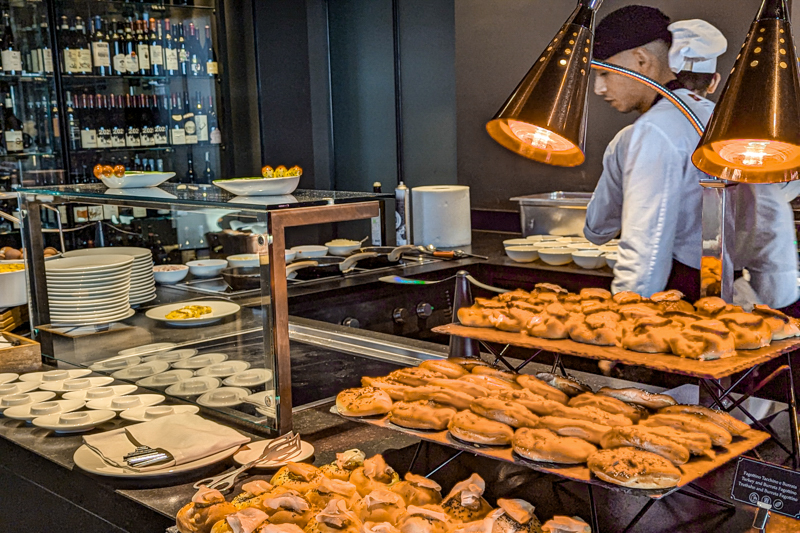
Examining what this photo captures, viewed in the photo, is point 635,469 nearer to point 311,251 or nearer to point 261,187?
point 261,187

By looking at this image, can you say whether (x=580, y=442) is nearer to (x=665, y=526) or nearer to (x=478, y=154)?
Answer: (x=665, y=526)

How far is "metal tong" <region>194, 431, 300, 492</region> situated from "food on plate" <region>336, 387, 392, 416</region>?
0.21 metres

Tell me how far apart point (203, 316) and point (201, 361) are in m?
0.11

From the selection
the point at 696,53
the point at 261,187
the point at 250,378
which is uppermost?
the point at 696,53

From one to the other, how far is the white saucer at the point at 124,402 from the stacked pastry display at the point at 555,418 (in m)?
0.61

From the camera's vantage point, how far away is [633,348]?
1.07 meters

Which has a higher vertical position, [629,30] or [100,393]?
[629,30]

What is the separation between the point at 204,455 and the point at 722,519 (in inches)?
31.3

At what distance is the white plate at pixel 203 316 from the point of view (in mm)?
1545

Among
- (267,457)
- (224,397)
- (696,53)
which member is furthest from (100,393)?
(696,53)

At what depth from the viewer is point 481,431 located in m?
0.96

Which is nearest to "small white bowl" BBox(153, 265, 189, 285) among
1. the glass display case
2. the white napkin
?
the glass display case

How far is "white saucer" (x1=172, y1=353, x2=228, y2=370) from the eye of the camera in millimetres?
1511

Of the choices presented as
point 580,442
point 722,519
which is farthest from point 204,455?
point 722,519
